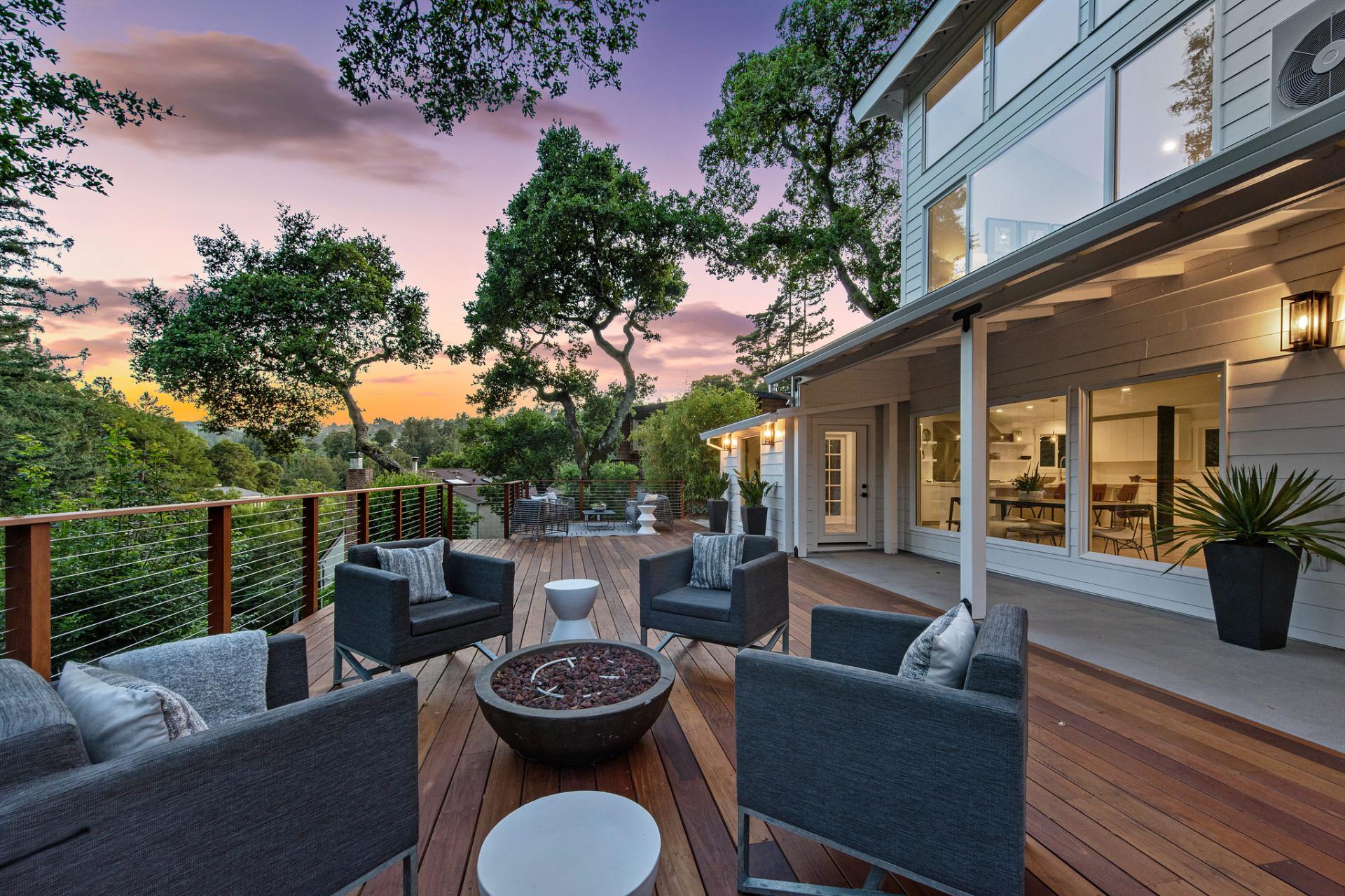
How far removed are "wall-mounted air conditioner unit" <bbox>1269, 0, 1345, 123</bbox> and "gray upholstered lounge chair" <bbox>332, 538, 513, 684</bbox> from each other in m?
6.04

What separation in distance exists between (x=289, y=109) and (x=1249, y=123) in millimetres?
10968

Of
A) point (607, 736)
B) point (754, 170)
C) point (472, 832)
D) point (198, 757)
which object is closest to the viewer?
point (198, 757)

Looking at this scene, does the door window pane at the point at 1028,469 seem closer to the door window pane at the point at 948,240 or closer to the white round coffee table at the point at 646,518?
the door window pane at the point at 948,240

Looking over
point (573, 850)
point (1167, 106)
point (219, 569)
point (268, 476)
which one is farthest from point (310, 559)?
point (268, 476)

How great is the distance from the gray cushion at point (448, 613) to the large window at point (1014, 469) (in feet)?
13.8

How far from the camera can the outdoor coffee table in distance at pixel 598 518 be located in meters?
11.5

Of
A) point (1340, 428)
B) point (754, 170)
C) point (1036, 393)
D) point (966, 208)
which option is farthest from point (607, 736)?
point (754, 170)

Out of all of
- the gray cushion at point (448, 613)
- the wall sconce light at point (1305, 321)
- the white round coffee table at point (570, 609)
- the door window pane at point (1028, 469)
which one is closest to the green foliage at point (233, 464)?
the gray cushion at point (448, 613)

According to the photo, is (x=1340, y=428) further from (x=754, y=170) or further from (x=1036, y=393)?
(x=754, y=170)

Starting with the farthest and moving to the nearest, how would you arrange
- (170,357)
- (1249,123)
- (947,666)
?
(170,357) → (1249,123) → (947,666)

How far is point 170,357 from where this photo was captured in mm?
14531

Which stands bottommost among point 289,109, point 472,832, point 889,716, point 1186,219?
point 472,832

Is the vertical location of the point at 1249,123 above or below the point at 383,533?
above

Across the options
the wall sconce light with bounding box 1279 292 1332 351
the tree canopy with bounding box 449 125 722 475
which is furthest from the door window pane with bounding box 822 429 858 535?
the tree canopy with bounding box 449 125 722 475
